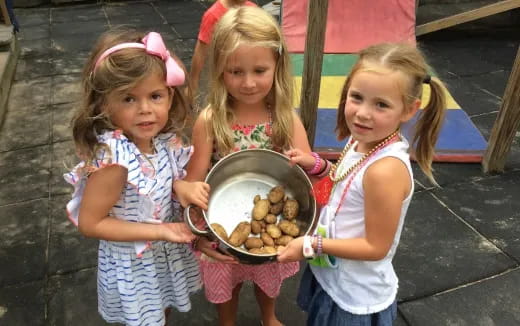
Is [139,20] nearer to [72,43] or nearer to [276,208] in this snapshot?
[72,43]

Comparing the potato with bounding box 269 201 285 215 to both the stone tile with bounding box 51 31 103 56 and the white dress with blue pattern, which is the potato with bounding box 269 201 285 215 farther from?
the stone tile with bounding box 51 31 103 56

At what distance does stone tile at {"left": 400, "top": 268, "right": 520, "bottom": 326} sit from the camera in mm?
1955

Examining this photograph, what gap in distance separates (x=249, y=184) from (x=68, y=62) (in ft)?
13.1

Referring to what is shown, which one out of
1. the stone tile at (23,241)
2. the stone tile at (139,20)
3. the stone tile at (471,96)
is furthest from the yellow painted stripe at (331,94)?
the stone tile at (139,20)

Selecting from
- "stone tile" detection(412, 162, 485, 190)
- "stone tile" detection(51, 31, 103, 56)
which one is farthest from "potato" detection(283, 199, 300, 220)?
"stone tile" detection(51, 31, 103, 56)

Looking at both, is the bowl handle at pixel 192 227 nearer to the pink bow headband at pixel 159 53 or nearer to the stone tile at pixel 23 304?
the pink bow headband at pixel 159 53

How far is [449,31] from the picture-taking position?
17.9ft

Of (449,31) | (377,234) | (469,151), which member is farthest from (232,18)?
(449,31)

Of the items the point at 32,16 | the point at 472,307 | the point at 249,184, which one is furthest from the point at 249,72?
the point at 32,16

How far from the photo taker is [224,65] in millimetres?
1388

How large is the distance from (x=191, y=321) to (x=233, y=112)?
979 millimetres

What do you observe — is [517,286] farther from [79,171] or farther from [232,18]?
[79,171]

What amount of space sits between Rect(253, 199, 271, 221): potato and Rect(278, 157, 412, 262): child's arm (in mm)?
245

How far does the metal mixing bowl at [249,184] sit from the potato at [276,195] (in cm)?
4
